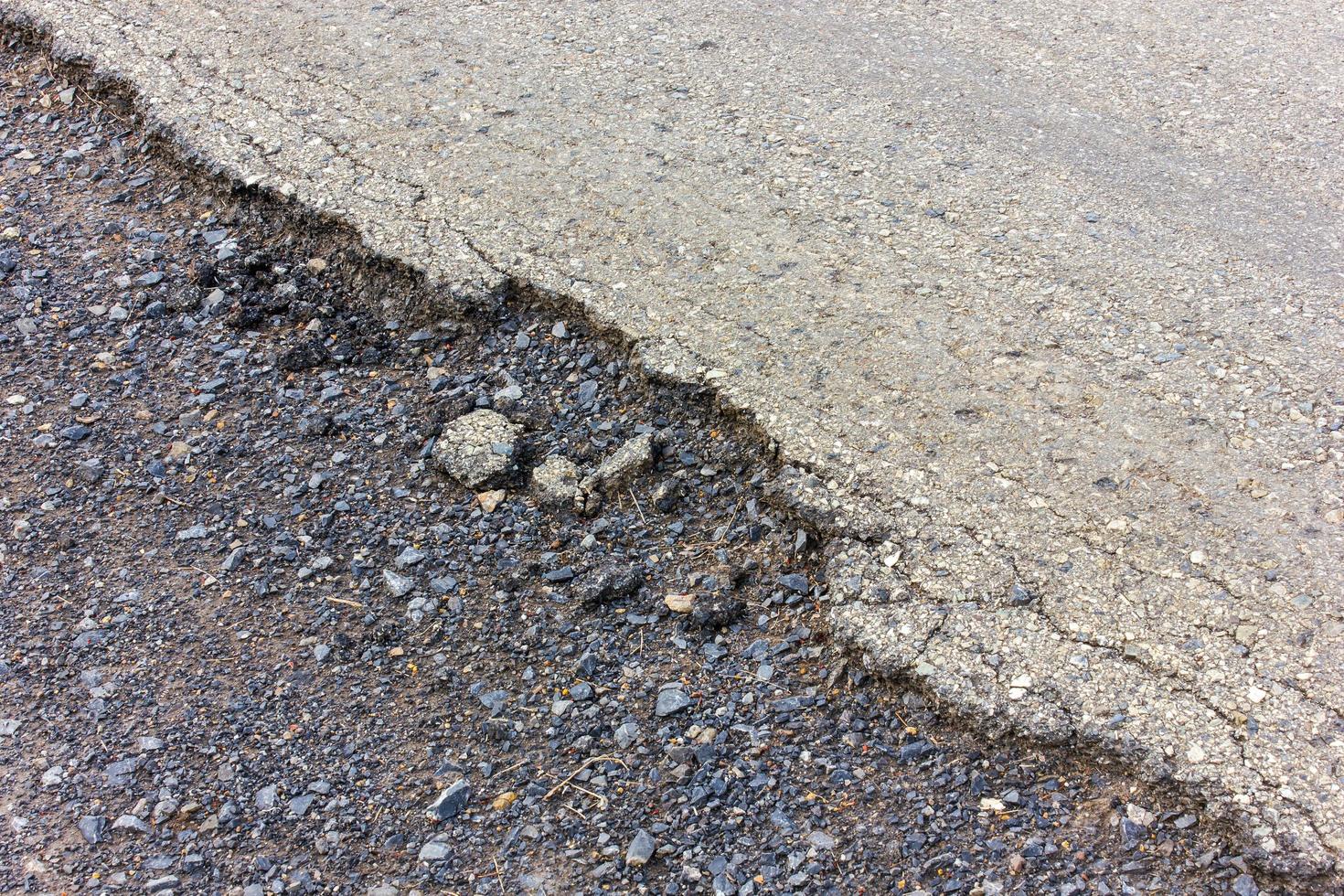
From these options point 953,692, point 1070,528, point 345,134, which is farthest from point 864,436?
point 345,134

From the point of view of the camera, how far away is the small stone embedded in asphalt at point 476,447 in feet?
9.46

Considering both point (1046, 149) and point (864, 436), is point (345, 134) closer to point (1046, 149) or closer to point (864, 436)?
point (864, 436)

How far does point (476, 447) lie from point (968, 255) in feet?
5.36

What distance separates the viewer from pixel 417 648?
2.54 m

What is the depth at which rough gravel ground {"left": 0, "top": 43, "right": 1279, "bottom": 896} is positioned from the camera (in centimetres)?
213

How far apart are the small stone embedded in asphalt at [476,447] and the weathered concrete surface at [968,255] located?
18.4 inches

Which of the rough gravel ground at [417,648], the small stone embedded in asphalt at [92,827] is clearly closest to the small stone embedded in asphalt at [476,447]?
the rough gravel ground at [417,648]

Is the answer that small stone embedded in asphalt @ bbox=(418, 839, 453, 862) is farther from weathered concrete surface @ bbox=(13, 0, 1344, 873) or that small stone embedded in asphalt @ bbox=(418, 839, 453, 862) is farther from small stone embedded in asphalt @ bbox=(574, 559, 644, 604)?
weathered concrete surface @ bbox=(13, 0, 1344, 873)

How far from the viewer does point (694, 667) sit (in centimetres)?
246

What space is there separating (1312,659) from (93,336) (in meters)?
3.50

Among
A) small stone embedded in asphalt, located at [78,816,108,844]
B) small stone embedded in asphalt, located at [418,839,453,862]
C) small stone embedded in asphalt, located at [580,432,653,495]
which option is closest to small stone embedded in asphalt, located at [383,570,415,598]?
small stone embedded in asphalt, located at [580,432,653,495]

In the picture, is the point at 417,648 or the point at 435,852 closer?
the point at 435,852

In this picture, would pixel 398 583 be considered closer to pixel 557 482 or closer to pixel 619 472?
pixel 557 482

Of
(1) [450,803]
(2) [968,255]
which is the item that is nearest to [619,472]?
(1) [450,803]
